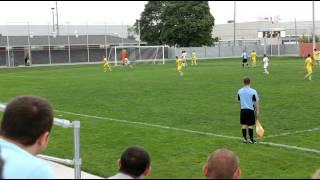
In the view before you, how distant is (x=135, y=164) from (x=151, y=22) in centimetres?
9135

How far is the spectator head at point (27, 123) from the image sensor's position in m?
2.57

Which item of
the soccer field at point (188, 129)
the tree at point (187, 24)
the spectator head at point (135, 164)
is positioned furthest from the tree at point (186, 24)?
the spectator head at point (135, 164)

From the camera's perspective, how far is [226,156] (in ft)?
10.7

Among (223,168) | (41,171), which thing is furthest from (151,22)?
(41,171)

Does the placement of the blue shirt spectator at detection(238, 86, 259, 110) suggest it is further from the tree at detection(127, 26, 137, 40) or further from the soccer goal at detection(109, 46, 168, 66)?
the tree at detection(127, 26, 137, 40)

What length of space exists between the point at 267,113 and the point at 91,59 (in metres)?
61.6

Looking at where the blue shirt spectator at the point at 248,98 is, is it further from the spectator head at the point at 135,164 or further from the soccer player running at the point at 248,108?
the spectator head at the point at 135,164

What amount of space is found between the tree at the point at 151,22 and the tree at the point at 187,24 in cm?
362

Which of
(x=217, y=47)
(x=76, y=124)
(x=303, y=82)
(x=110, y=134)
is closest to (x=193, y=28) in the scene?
(x=217, y=47)

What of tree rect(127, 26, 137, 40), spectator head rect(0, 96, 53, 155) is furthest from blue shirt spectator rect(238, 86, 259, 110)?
tree rect(127, 26, 137, 40)

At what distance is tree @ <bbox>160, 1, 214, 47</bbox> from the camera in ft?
277

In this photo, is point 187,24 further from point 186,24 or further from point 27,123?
point 27,123

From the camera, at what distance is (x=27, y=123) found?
256 cm

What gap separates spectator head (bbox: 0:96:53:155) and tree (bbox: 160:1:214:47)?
81.6m
